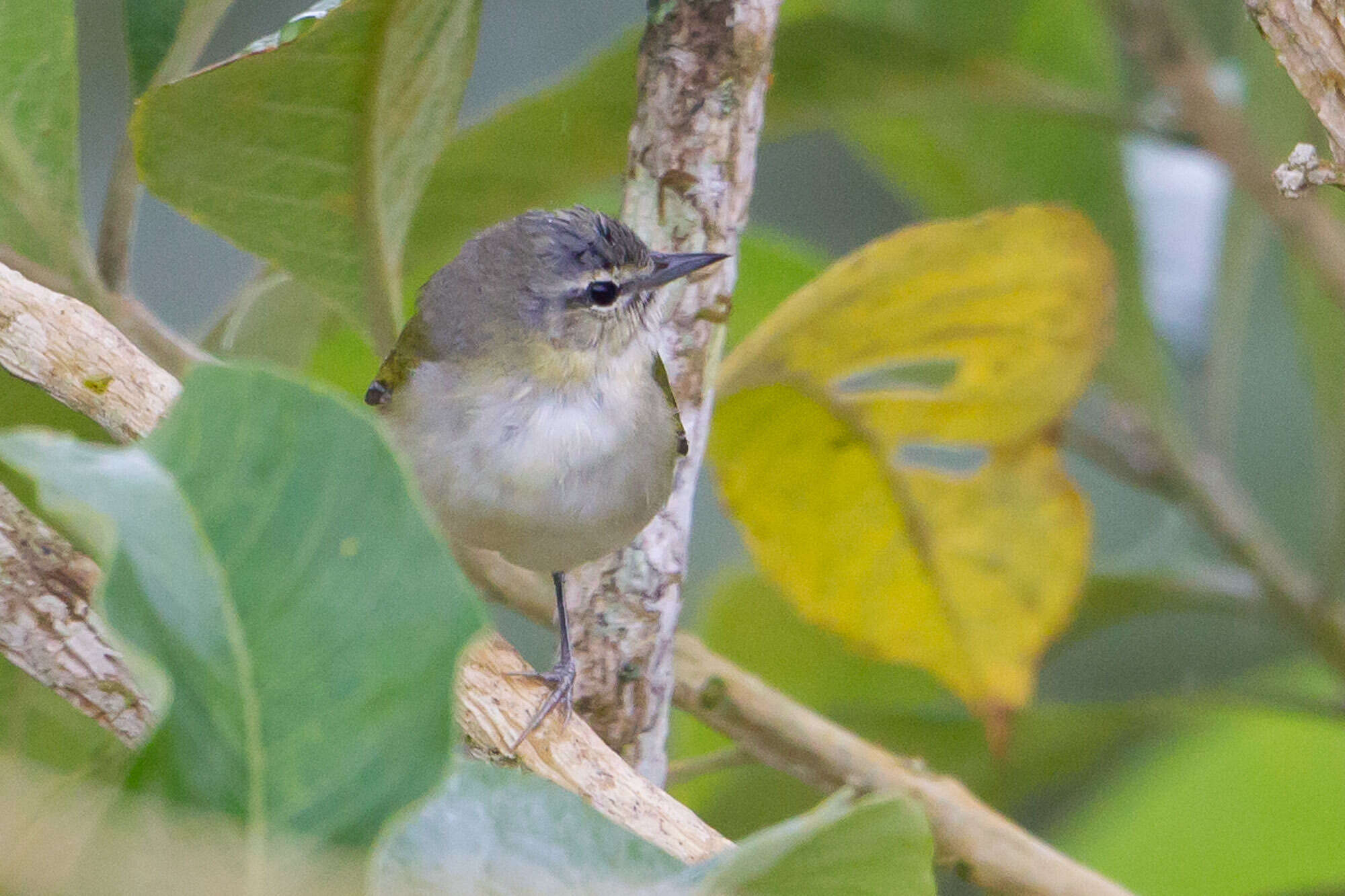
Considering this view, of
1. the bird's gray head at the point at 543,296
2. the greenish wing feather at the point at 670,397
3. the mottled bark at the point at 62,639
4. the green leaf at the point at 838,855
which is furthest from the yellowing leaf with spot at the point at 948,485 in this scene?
the green leaf at the point at 838,855

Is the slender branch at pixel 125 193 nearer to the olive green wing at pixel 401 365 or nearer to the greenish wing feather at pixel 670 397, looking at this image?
the olive green wing at pixel 401 365

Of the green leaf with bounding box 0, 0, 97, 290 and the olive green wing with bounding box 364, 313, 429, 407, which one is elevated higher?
the green leaf with bounding box 0, 0, 97, 290

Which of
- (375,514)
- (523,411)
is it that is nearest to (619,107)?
(523,411)

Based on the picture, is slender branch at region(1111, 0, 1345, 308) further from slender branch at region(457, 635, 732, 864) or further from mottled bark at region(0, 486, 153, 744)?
mottled bark at region(0, 486, 153, 744)

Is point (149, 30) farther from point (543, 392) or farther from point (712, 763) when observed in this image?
point (712, 763)

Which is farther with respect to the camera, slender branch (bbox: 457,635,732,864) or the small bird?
the small bird

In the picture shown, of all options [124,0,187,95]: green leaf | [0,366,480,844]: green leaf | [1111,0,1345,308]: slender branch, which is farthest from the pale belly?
[1111,0,1345,308]: slender branch

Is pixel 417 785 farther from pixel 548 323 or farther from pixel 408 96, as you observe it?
pixel 548 323
